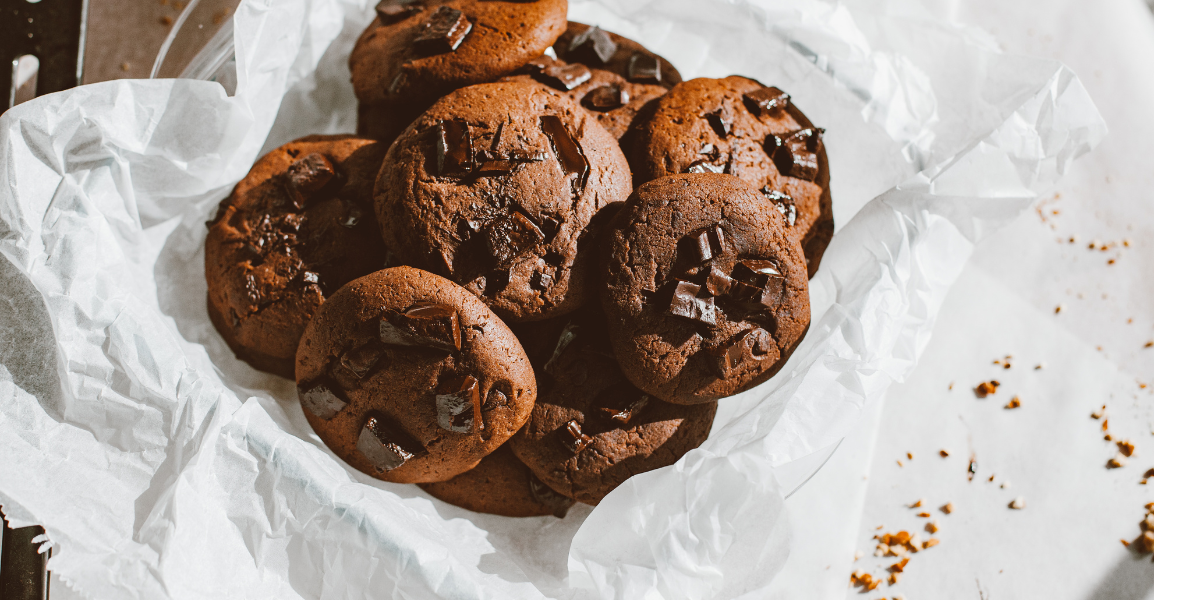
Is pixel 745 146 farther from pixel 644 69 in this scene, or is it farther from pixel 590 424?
pixel 590 424


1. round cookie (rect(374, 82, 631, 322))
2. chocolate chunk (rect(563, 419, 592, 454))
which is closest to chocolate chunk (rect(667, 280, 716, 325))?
round cookie (rect(374, 82, 631, 322))

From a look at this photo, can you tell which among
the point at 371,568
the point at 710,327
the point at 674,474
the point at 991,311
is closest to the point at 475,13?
the point at 710,327

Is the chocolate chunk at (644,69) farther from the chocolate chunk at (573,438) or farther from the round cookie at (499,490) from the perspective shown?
the round cookie at (499,490)

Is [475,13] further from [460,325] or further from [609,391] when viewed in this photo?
[609,391]

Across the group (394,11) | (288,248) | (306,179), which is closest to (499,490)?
(288,248)

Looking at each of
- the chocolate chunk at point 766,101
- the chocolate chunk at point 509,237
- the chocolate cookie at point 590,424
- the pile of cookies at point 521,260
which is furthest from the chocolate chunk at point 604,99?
the chocolate cookie at point 590,424
